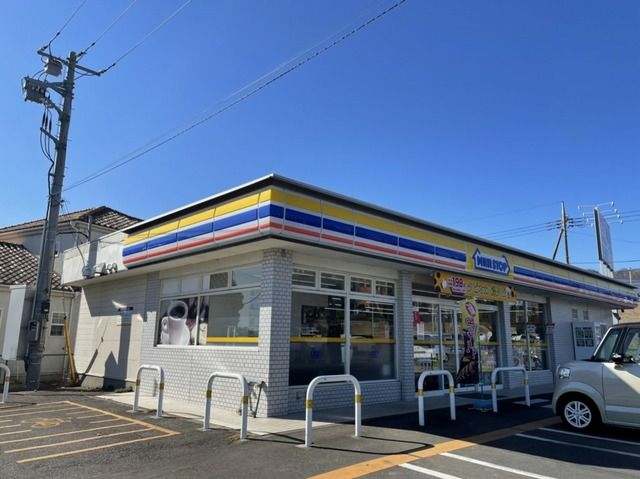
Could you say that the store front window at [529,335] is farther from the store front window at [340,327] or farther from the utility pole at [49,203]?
the utility pole at [49,203]

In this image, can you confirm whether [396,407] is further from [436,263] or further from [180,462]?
[180,462]

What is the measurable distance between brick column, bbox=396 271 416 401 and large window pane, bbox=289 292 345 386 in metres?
1.87

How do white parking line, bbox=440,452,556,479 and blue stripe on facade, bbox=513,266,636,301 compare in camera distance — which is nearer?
white parking line, bbox=440,452,556,479

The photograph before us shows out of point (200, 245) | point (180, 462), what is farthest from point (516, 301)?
point (180, 462)

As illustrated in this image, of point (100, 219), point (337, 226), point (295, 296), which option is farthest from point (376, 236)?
point (100, 219)

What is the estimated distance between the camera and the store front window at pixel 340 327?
995 centimetres

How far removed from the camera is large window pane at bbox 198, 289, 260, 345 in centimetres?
998

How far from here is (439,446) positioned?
22.8 ft

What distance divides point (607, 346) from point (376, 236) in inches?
191

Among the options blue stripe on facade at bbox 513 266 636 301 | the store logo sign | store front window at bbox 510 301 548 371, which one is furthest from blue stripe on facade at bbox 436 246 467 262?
store front window at bbox 510 301 548 371

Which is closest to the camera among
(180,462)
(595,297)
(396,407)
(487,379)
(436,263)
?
(180,462)

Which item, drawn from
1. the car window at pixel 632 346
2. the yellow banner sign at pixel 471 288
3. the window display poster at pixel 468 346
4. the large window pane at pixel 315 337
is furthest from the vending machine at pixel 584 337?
the large window pane at pixel 315 337

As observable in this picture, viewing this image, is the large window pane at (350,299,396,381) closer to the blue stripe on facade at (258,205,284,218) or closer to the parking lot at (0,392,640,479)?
the parking lot at (0,392,640,479)

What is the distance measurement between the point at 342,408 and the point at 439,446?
346cm
